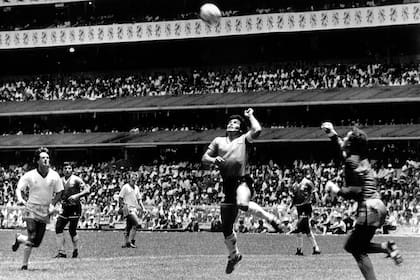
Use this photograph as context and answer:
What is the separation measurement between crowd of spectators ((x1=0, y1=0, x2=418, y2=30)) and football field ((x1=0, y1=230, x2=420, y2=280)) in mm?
27091

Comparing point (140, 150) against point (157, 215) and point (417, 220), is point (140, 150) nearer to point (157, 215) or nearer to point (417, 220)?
point (157, 215)

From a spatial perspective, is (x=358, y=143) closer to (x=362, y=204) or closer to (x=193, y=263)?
(x=362, y=204)

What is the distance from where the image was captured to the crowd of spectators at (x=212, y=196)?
40281mm

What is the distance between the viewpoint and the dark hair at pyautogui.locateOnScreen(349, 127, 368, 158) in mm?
12023

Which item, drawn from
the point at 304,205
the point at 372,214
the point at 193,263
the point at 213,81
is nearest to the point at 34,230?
the point at 193,263

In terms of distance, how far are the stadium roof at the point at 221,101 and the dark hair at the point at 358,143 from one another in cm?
3737

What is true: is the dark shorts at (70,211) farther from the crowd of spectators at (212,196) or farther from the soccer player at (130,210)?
the crowd of spectators at (212,196)

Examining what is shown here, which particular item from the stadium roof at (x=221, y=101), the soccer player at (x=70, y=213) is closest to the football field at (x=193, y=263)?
the soccer player at (x=70, y=213)

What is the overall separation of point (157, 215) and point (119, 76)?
56.8 feet

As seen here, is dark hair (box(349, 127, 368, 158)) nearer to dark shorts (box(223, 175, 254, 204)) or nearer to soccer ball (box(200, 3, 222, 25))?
dark shorts (box(223, 175, 254, 204))

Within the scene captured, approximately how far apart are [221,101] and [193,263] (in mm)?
34192

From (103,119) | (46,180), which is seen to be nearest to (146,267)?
(46,180)

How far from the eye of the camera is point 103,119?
59312 mm

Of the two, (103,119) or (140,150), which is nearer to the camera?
(140,150)
